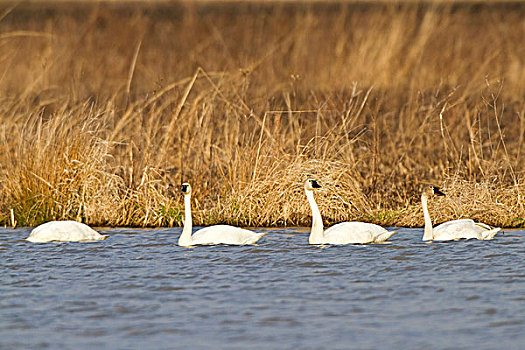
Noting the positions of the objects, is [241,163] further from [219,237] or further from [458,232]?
[458,232]

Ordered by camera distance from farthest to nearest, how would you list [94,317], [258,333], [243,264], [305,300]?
[243,264]
[305,300]
[94,317]
[258,333]

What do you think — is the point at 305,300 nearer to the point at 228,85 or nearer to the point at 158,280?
the point at 158,280

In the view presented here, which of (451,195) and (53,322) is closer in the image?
(53,322)

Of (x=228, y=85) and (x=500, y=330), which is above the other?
(x=228, y=85)

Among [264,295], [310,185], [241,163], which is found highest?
[241,163]

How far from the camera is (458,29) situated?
29062 millimetres

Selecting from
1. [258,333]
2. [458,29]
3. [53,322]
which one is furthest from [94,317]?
[458,29]

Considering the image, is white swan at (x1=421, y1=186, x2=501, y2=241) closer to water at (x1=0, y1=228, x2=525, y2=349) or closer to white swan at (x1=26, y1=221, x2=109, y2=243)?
water at (x1=0, y1=228, x2=525, y2=349)

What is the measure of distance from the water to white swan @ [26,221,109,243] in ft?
0.34

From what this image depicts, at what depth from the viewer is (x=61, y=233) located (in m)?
10.8

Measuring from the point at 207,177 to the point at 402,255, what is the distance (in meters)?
3.92

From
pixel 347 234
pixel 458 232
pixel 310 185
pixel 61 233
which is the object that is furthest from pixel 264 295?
pixel 61 233

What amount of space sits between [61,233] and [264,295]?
335 centimetres

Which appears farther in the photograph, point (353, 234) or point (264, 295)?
point (353, 234)
